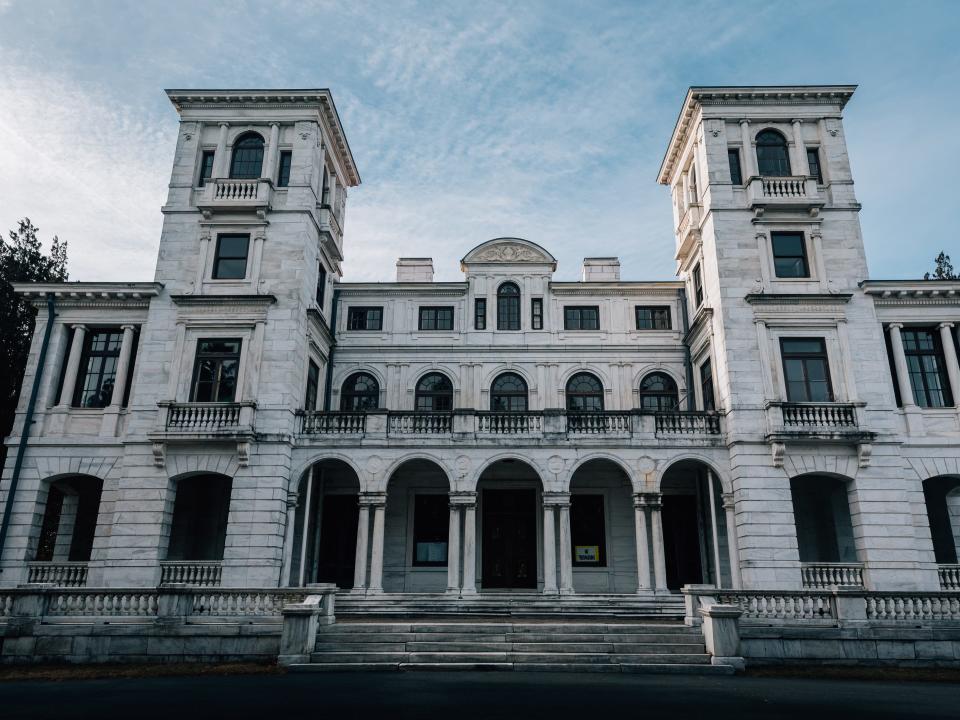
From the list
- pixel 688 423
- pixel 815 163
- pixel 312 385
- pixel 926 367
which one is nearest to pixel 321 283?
pixel 312 385

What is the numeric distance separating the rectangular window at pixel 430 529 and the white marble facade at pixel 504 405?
3.7 inches

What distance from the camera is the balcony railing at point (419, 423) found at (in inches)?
994

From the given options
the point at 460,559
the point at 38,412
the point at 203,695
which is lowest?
the point at 203,695

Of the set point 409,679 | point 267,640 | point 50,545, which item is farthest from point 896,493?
point 50,545

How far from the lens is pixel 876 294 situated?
25.0m

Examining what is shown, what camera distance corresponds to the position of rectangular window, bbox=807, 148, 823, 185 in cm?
2702

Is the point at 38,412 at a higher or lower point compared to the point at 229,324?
lower

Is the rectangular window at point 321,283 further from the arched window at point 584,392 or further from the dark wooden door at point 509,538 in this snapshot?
the arched window at point 584,392

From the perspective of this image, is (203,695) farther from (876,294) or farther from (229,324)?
(876,294)

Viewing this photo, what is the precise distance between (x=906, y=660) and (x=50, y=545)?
129ft

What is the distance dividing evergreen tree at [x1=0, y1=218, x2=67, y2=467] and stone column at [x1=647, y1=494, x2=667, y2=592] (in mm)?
28217

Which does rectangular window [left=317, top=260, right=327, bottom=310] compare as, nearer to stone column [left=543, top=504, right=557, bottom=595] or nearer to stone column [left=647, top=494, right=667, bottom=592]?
stone column [left=543, top=504, right=557, bottom=595]

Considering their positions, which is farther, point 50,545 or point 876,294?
point 50,545

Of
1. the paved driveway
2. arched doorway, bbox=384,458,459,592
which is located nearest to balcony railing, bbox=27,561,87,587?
the paved driveway
